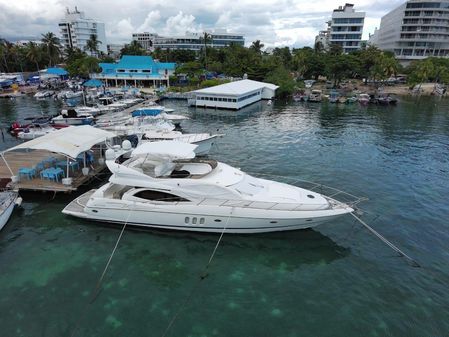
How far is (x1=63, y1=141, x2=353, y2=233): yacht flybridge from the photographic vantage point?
60.4 ft

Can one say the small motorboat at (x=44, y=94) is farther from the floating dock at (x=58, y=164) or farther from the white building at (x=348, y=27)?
the white building at (x=348, y=27)

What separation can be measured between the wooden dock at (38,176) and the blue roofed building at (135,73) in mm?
67919

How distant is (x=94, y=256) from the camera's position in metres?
17.5

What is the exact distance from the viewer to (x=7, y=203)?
20828 millimetres

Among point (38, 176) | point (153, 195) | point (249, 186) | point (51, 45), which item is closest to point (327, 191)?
point (249, 186)

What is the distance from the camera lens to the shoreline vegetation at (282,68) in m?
90.0

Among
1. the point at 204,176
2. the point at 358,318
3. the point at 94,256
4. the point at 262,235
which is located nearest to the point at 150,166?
the point at 204,176

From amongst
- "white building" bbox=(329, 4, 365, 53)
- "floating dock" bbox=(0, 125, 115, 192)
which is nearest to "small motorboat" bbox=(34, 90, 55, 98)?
"floating dock" bbox=(0, 125, 115, 192)

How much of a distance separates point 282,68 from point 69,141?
Result: 77.6m

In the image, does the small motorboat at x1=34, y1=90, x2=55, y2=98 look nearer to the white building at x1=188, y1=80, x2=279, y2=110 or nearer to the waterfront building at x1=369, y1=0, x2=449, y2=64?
the white building at x1=188, y1=80, x2=279, y2=110

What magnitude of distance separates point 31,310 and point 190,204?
9.32 metres

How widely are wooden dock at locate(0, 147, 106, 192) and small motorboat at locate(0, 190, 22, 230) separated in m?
1.50

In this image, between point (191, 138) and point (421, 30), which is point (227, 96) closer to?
point (191, 138)

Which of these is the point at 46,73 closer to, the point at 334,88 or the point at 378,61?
the point at 334,88
